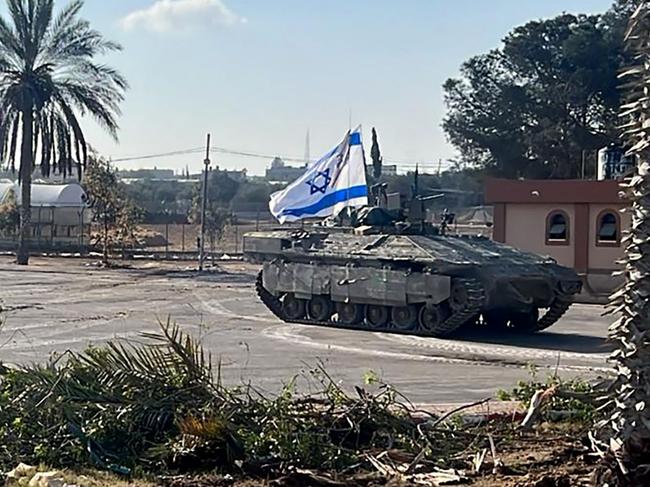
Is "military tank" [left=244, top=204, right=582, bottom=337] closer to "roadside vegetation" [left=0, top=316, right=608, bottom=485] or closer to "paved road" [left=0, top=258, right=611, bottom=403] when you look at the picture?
"paved road" [left=0, top=258, right=611, bottom=403]

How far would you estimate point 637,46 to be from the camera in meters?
5.86

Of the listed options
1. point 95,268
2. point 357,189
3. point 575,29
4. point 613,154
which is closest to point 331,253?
point 357,189

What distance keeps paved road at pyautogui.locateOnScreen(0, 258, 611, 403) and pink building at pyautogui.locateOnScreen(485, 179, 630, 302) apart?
8.35 feet

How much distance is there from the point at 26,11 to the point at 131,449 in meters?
36.1

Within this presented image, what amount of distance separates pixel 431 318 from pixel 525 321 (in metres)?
2.03

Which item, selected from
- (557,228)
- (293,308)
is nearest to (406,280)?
(293,308)

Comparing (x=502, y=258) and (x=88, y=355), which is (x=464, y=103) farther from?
(x=88, y=355)

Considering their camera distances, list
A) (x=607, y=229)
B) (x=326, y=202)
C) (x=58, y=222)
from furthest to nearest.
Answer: (x=58, y=222)
(x=607, y=229)
(x=326, y=202)

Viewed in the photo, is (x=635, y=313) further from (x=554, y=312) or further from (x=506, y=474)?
(x=554, y=312)

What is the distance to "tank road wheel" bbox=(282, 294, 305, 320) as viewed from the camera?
2216 centimetres

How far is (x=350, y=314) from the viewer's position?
21.1 m

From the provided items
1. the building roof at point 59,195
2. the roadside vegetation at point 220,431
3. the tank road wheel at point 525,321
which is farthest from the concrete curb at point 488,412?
the building roof at point 59,195

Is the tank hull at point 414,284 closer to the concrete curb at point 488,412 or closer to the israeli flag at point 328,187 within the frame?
the israeli flag at point 328,187

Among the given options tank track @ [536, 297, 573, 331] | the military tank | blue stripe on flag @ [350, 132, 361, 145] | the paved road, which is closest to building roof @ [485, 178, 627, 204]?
the paved road
